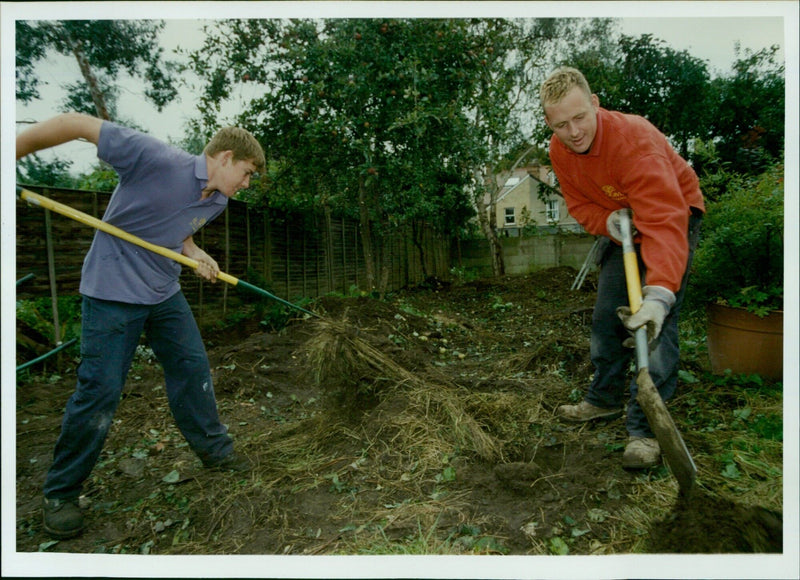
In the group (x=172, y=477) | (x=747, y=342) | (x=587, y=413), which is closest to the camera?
(x=172, y=477)

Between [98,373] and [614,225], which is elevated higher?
[614,225]

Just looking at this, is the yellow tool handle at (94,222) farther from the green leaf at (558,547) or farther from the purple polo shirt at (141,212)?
the green leaf at (558,547)

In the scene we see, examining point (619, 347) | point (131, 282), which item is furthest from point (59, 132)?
point (619, 347)

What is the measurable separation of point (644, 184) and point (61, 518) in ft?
9.51

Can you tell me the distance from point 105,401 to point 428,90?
190 inches

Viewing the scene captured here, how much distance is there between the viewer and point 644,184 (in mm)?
2232

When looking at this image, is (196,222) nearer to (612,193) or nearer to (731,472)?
(612,193)

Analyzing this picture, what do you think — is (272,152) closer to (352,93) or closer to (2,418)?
(352,93)

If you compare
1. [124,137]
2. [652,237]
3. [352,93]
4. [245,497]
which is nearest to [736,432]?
[652,237]

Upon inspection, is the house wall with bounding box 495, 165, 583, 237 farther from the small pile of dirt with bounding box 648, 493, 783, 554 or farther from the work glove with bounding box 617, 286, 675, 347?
the small pile of dirt with bounding box 648, 493, 783, 554

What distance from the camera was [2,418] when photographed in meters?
2.23

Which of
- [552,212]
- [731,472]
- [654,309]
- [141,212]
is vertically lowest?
[731,472]

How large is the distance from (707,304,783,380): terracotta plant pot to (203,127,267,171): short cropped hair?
2948mm

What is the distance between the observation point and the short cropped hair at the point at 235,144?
2402mm
